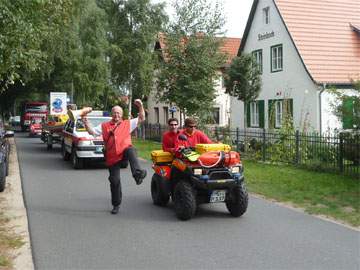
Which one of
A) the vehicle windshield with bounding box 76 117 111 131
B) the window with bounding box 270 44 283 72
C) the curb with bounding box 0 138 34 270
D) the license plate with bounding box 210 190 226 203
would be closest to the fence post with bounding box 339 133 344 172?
the license plate with bounding box 210 190 226 203

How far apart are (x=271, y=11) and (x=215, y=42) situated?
8182mm

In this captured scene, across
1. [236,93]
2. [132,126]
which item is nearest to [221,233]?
[132,126]

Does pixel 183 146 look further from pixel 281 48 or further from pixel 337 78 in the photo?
pixel 281 48

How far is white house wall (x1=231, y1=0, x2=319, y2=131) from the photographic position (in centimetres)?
2466

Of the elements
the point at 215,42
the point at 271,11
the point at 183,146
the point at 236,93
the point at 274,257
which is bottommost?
the point at 274,257

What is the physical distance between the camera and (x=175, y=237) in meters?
7.21

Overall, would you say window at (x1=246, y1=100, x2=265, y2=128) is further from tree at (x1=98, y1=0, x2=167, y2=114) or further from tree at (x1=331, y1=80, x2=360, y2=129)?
tree at (x1=331, y1=80, x2=360, y2=129)

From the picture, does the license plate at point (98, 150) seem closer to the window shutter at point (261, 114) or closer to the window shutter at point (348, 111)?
the window shutter at point (348, 111)

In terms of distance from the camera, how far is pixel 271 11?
92.2ft

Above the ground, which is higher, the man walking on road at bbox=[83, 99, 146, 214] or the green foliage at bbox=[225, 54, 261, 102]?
the green foliage at bbox=[225, 54, 261, 102]

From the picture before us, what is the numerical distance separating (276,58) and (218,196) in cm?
2032

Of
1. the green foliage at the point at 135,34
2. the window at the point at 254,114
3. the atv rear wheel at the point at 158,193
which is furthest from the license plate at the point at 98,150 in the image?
the green foliage at the point at 135,34

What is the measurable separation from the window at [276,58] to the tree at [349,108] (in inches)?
581

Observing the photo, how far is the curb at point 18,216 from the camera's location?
6.12 meters
